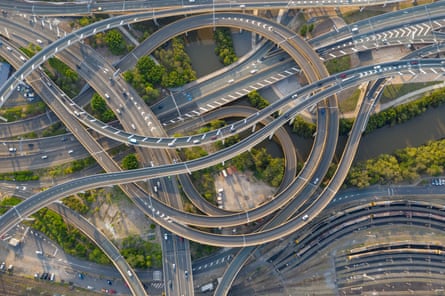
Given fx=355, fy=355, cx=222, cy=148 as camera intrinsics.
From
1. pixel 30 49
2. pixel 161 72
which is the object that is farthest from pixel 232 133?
pixel 30 49

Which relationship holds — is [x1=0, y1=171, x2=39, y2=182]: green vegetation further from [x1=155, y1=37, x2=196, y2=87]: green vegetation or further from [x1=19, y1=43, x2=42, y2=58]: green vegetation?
[x1=155, y1=37, x2=196, y2=87]: green vegetation

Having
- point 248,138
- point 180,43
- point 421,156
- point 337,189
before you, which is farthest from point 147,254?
point 421,156

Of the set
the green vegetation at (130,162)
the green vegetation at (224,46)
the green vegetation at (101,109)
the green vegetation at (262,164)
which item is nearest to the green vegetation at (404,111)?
the green vegetation at (262,164)

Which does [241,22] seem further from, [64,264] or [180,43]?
[64,264]

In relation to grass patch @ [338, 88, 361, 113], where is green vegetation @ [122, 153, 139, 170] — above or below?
below

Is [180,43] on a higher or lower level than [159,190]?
higher

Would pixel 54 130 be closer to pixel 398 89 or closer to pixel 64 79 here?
pixel 64 79

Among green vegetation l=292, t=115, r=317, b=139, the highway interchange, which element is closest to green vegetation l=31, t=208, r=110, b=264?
the highway interchange

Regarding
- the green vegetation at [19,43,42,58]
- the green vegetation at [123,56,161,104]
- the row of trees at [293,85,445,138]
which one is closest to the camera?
the green vegetation at [123,56,161,104]
